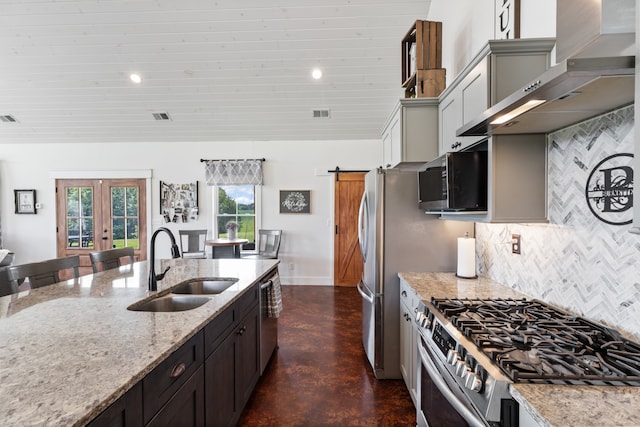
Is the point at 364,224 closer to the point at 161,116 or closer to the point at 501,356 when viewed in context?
the point at 501,356

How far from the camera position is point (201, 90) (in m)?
4.41

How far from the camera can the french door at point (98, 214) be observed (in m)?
5.62

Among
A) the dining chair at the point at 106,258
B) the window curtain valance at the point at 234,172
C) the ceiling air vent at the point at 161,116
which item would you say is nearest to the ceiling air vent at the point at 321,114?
the window curtain valance at the point at 234,172

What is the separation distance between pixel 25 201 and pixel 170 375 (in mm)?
6811

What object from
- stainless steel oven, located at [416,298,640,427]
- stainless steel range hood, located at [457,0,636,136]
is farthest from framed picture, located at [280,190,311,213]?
stainless steel range hood, located at [457,0,636,136]

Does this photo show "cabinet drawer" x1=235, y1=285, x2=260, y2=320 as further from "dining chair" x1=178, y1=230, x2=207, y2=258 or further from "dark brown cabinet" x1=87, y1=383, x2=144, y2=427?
"dining chair" x1=178, y1=230, x2=207, y2=258

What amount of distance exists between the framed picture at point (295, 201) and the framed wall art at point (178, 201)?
5.29ft

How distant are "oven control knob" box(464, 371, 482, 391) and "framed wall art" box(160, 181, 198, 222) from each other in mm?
5347

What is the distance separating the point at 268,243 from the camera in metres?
5.30

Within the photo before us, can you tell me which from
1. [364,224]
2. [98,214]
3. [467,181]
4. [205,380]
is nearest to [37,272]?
[205,380]

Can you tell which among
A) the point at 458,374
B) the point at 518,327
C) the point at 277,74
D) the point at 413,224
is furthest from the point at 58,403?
the point at 277,74

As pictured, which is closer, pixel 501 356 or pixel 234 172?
pixel 501 356

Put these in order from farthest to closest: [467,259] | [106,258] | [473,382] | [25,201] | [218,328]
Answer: [25,201], [106,258], [467,259], [218,328], [473,382]

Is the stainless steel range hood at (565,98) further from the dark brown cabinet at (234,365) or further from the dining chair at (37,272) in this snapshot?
the dining chair at (37,272)
